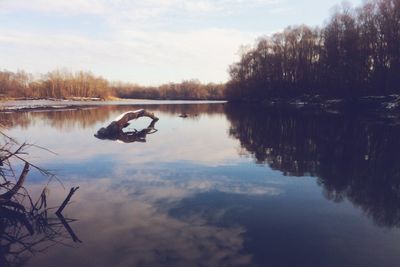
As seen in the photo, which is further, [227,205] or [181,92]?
[181,92]

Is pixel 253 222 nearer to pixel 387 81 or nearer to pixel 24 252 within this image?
pixel 24 252

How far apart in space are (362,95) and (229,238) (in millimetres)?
54343

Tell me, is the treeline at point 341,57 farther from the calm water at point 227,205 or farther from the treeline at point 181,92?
the treeline at point 181,92

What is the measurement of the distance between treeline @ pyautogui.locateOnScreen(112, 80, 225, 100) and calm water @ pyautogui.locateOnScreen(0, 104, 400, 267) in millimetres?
128915

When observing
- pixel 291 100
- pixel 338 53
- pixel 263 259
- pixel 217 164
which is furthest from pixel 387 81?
pixel 263 259

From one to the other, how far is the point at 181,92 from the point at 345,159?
493ft

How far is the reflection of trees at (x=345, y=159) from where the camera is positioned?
11.3 meters

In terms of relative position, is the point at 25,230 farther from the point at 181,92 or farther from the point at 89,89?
the point at 181,92

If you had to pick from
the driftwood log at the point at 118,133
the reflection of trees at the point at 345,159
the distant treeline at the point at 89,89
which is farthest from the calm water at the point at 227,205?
the distant treeline at the point at 89,89

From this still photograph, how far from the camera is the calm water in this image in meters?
7.39

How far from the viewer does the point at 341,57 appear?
6069 cm

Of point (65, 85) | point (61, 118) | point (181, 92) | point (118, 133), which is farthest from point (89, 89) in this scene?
point (118, 133)

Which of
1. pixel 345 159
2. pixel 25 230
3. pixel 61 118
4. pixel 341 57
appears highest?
pixel 341 57

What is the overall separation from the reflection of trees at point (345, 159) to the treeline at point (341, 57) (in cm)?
2825
